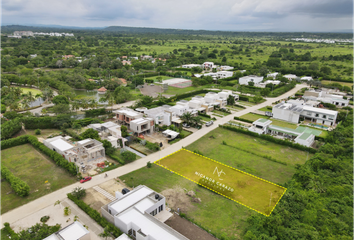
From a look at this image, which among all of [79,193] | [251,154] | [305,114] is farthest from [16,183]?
[305,114]

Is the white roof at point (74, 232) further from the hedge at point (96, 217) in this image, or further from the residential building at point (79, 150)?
the residential building at point (79, 150)

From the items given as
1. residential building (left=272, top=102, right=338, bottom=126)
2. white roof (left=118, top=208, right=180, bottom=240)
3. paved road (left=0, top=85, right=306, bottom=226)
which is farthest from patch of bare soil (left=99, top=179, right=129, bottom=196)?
residential building (left=272, top=102, right=338, bottom=126)

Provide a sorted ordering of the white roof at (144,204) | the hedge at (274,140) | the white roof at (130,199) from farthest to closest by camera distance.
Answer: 1. the hedge at (274,140)
2. the white roof at (130,199)
3. the white roof at (144,204)

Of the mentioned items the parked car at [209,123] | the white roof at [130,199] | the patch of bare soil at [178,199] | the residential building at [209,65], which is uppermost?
the residential building at [209,65]

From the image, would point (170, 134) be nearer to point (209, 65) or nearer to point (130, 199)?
point (130, 199)

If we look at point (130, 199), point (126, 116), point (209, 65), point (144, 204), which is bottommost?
point (130, 199)

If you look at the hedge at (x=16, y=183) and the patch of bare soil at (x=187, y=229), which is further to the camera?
the hedge at (x=16, y=183)

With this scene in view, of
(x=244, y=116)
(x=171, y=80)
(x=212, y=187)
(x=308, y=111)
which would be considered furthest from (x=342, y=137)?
(x=171, y=80)

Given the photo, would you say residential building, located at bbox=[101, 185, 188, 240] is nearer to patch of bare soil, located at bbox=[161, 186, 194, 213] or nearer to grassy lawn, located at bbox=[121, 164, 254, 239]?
patch of bare soil, located at bbox=[161, 186, 194, 213]

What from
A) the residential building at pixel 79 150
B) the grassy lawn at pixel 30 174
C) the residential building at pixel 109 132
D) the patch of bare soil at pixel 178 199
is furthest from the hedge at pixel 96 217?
the residential building at pixel 109 132
